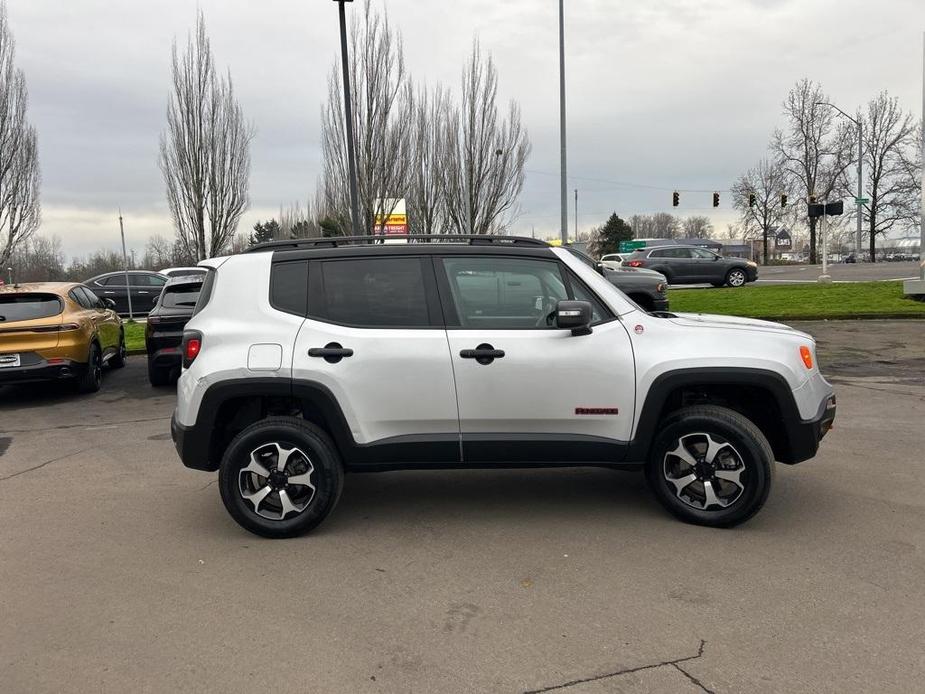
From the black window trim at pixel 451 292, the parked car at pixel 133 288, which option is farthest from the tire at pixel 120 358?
the parked car at pixel 133 288

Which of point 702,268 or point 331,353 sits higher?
point 702,268

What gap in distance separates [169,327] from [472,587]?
7.46 metres

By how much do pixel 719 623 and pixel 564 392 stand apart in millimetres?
1535

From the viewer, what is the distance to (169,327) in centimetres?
983

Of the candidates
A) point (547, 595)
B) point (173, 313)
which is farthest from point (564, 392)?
point (173, 313)

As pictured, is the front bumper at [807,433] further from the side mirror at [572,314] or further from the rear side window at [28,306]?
the rear side window at [28,306]

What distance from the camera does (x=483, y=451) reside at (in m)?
4.40

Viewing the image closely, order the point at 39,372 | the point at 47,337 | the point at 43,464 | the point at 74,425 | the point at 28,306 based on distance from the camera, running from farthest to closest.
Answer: the point at 28,306 < the point at 47,337 < the point at 39,372 < the point at 74,425 < the point at 43,464

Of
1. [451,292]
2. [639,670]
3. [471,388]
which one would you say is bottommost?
[639,670]

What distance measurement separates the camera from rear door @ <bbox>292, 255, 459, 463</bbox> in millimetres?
4328

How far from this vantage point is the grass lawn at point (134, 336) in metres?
14.3

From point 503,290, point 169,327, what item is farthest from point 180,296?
point 503,290

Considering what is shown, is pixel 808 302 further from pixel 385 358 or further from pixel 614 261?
pixel 385 358

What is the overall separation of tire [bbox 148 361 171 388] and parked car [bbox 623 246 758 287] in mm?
18315
